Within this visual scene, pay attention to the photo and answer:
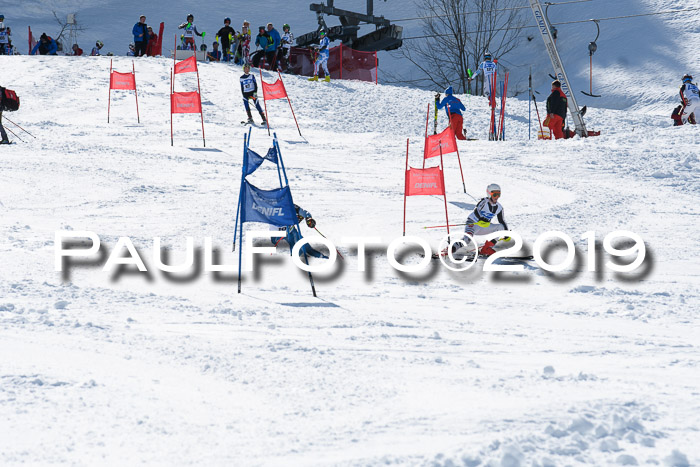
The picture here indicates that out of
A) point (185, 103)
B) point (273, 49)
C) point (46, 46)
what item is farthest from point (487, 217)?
point (46, 46)

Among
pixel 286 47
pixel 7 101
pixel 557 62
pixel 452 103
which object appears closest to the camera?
pixel 7 101

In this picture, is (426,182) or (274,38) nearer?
(426,182)

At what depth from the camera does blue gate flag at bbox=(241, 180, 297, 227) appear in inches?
298

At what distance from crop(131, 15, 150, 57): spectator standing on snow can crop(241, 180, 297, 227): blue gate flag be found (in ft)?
59.3

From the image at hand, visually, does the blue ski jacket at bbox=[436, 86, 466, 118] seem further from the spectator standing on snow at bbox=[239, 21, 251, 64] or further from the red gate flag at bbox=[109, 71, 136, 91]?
the spectator standing on snow at bbox=[239, 21, 251, 64]

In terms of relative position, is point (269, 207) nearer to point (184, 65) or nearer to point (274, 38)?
point (184, 65)

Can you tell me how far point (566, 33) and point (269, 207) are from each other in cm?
2913

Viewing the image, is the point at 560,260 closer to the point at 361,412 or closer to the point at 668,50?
the point at 361,412

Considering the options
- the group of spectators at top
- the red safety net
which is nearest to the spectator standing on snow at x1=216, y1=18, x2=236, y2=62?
the group of spectators at top

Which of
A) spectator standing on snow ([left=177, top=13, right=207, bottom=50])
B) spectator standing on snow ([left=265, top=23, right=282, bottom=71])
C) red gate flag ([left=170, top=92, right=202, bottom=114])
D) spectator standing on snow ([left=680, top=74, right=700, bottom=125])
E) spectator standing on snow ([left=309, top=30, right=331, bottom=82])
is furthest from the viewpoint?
spectator standing on snow ([left=177, top=13, right=207, bottom=50])

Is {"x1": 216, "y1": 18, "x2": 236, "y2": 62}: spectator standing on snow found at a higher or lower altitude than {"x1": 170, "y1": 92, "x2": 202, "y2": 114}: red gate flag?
higher

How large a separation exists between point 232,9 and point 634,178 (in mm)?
31232

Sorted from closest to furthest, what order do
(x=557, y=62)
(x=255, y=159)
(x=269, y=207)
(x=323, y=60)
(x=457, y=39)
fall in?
(x=269, y=207) < (x=255, y=159) < (x=557, y=62) < (x=323, y=60) < (x=457, y=39)

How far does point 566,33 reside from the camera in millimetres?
33750
